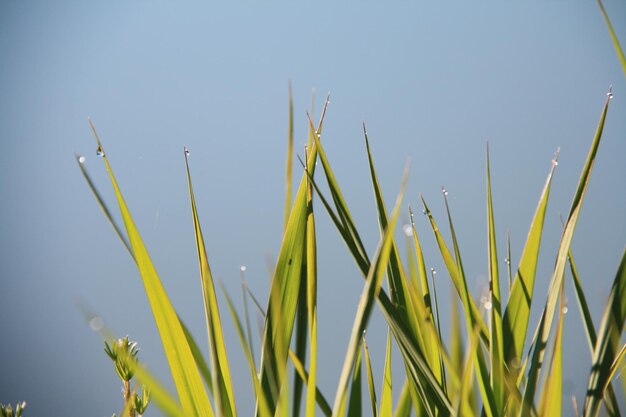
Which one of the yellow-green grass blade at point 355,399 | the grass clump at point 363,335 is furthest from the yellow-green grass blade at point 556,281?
the yellow-green grass blade at point 355,399

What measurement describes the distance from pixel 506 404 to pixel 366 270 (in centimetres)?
13

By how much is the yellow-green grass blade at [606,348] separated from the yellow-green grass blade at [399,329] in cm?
8

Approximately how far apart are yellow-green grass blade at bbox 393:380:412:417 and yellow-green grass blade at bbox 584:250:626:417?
0.44ft

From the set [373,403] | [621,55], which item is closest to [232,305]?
[373,403]

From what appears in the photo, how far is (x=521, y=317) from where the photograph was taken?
43 cm

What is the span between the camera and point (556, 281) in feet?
1.23

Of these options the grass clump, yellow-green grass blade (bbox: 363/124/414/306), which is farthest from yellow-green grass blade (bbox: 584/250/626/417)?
yellow-green grass blade (bbox: 363/124/414/306)

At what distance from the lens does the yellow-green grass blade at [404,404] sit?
0.45m

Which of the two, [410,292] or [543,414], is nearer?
[543,414]

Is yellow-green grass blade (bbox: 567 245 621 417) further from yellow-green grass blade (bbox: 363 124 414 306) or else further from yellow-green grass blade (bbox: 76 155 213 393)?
yellow-green grass blade (bbox: 76 155 213 393)

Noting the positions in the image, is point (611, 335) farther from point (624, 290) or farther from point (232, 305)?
point (232, 305)

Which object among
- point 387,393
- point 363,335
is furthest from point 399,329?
point 387,393

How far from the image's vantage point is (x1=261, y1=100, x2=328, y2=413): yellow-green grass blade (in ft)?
1.21

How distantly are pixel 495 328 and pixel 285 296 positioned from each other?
0.13 meters
